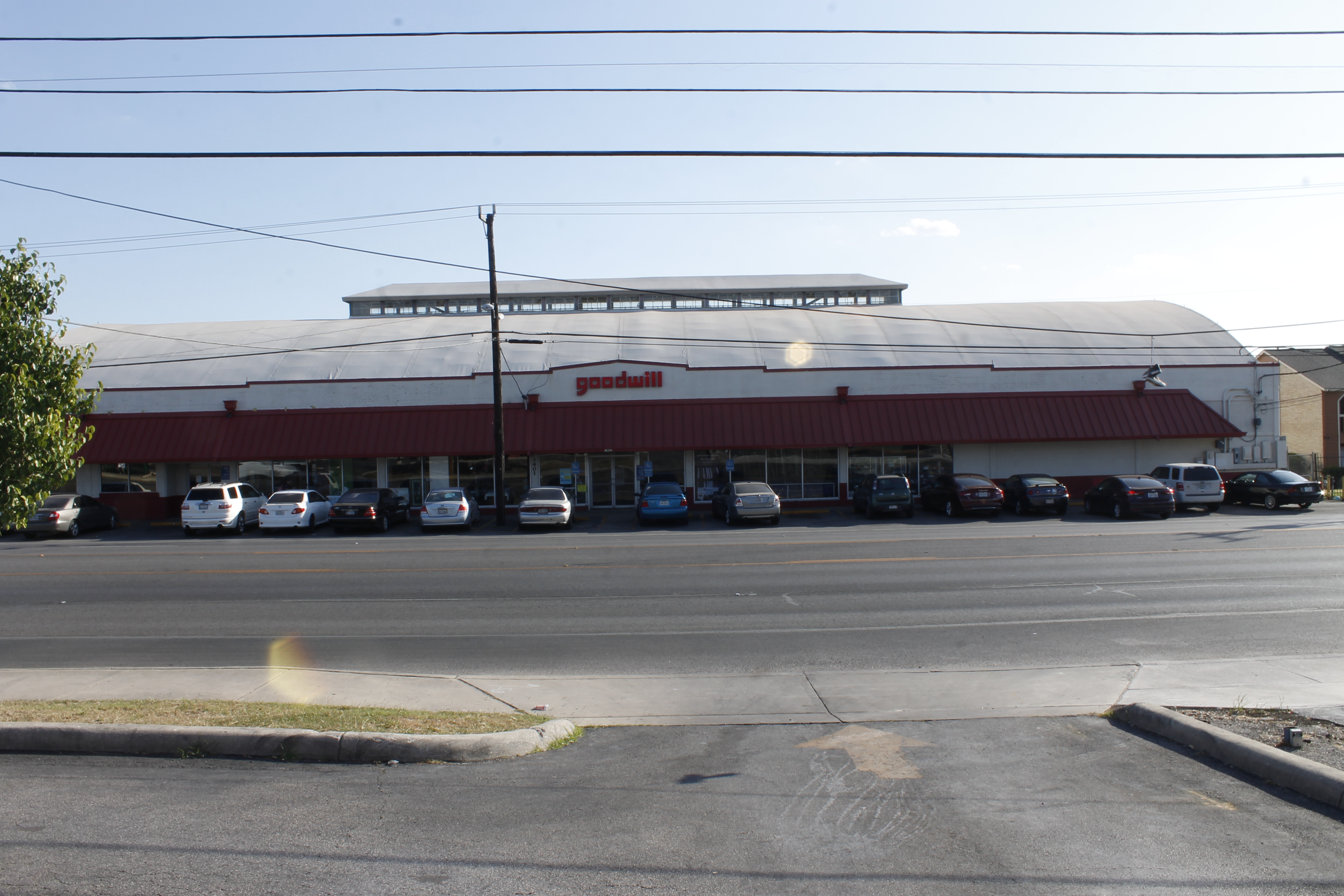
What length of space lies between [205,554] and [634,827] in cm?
2060

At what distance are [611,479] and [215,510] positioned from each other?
1412cm

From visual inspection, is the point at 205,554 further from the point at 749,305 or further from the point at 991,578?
the point at 749,305

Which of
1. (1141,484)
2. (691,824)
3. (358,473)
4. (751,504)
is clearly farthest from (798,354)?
(691,824)

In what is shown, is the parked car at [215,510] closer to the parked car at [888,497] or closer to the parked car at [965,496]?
the parked car at [888,497]

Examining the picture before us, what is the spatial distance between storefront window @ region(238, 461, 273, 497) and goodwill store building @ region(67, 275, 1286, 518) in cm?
10

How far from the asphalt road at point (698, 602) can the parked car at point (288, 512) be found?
15.8ft

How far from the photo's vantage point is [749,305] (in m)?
55.4

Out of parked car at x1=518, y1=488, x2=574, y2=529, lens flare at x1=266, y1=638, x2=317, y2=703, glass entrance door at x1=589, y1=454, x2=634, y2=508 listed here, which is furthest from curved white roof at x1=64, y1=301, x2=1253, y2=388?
lens flare at x1=266, y1=638, x2=317, y2=703

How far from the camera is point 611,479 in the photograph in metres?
35.9

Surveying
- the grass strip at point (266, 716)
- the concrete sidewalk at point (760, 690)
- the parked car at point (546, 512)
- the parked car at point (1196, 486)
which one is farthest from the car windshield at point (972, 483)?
the grass strip at point (266, 716)

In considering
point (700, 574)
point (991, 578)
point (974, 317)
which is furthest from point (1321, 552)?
point (974, 317)

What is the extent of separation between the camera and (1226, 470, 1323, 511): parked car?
3030 cm

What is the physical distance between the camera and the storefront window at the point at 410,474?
35.6 meters

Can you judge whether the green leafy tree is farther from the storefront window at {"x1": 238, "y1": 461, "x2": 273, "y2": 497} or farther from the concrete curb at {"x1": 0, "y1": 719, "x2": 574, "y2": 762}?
the storefront window at {"x1": 238, "y1": 461, "x2": 273, "y2": 497}
